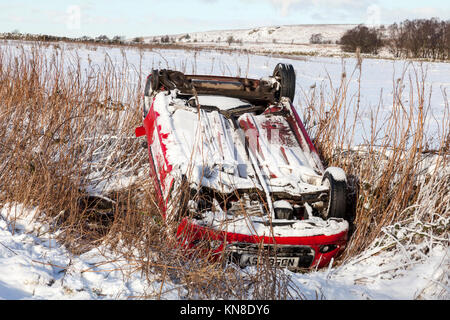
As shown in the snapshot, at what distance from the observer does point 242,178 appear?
9.92 feet

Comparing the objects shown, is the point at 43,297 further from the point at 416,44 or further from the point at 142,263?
the point at 416,44

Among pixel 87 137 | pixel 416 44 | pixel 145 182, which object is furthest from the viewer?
pixel 416 44

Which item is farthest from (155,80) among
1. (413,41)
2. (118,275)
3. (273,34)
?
(273,34)

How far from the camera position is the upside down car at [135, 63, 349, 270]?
260 cm

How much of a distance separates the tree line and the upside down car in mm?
23101

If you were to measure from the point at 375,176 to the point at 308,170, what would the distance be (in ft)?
1.89

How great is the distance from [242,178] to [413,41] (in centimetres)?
3581

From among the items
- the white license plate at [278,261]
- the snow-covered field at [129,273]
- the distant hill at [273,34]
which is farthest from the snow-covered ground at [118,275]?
the distant hill at [273,34]

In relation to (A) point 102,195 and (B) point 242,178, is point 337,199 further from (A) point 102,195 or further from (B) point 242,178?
(A) point 102,195

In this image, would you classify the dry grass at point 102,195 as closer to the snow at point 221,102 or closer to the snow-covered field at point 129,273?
the snow-covered field at point 129,273

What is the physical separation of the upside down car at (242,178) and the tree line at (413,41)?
2310cm

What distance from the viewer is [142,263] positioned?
2258 millimetres

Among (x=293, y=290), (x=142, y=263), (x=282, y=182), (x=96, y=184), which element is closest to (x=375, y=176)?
(x=282, y=182)

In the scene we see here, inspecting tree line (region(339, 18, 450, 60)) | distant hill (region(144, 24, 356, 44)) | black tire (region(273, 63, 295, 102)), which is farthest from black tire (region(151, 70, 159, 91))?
distant hill (region(144, 24, 356, 44))
